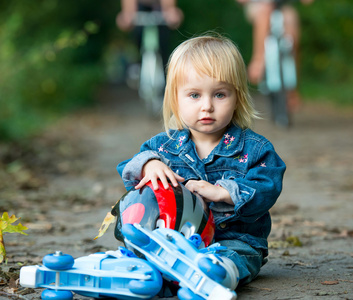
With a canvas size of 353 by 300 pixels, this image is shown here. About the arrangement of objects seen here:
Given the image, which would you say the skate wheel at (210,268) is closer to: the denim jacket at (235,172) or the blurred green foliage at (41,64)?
the denim jacket at (235,172)

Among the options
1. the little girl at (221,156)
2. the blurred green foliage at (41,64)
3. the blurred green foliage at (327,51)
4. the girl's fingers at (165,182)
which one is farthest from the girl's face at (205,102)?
the blurred green foliage at (327,51)

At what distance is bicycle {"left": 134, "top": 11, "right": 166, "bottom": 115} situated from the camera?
1038 centimetres

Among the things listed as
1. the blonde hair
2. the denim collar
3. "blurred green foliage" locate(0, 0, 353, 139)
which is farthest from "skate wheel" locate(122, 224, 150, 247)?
"blurred green foliage" locate(0, 0, 353, 139)

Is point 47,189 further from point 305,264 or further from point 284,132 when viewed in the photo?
point 284,132

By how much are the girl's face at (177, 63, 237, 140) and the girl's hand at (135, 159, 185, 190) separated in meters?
0.25

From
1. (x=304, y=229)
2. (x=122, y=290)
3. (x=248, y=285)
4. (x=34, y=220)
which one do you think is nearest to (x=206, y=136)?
(x=248, y=285)

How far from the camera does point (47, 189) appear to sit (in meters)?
5.68

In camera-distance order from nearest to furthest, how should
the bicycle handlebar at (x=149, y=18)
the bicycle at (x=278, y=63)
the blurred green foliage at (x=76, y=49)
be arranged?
the blurred green foliage at (x=76, y=49)
the bicycle at (x=278, y=63)
the bicycle handlebar at (x=149, y=18)

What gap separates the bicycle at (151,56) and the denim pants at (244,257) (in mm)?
7652

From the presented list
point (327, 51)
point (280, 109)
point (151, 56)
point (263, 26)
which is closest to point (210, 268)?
point (263, 26)

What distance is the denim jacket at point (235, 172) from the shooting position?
108 inches

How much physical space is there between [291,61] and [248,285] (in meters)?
6.79

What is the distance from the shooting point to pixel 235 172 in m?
2.89

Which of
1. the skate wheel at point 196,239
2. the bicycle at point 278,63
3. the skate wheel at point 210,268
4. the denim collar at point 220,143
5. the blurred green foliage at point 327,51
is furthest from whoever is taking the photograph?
the blurred green foliage at point 327,51
